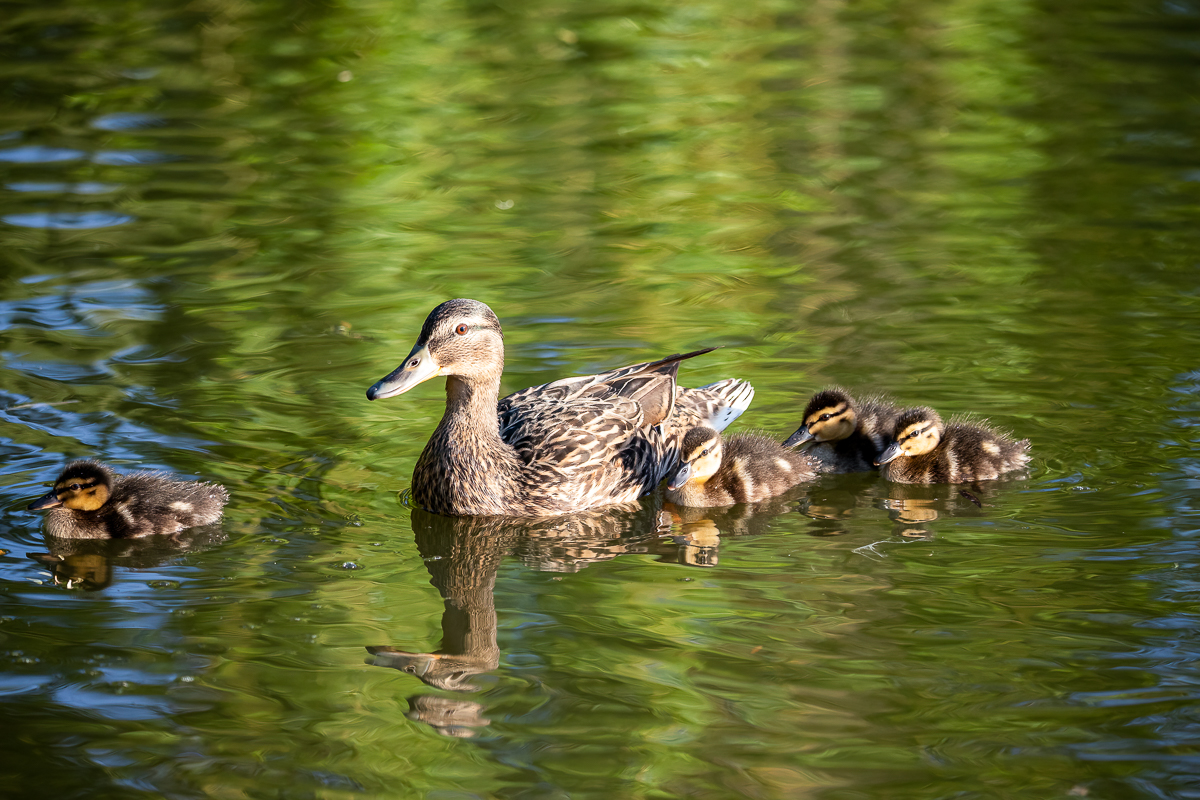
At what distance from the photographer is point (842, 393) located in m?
6.00

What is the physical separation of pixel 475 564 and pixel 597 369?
6.48ft

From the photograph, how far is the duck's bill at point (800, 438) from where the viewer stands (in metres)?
5.99

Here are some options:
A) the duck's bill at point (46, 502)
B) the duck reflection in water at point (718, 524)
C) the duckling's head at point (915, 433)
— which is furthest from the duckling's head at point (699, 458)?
the duck's bill at point (46, 502)

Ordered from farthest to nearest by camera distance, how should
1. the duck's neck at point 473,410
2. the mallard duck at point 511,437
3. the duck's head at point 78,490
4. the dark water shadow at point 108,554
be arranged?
the duck's neck at point 473,410
the mallard duck at point 511,437
the duck's head at point 78,490
the dark water shadow at point 108,554

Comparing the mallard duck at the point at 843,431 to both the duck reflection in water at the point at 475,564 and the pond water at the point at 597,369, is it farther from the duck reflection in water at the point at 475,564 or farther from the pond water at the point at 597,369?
the duck reflection in water at the point at 475,564

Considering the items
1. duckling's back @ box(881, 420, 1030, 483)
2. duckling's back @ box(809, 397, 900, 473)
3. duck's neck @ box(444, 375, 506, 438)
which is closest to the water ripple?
duck's neck @ box(444, 375, 506, 438)

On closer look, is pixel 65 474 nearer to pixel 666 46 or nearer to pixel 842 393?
pixel 842 393

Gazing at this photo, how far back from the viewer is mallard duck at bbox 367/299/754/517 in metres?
5.52

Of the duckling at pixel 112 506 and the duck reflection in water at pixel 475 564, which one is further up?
the duckling at pixel 112 506

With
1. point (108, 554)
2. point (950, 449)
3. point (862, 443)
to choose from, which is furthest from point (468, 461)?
point (950, 449)

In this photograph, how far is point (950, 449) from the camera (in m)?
5.79

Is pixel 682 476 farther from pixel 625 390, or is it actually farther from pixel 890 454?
pixel 890 454

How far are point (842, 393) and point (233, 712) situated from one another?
296cm

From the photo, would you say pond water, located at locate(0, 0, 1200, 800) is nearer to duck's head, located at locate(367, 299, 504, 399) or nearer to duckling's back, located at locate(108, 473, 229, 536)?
duckling's back, located at locate(108, 473, 229, 536)
